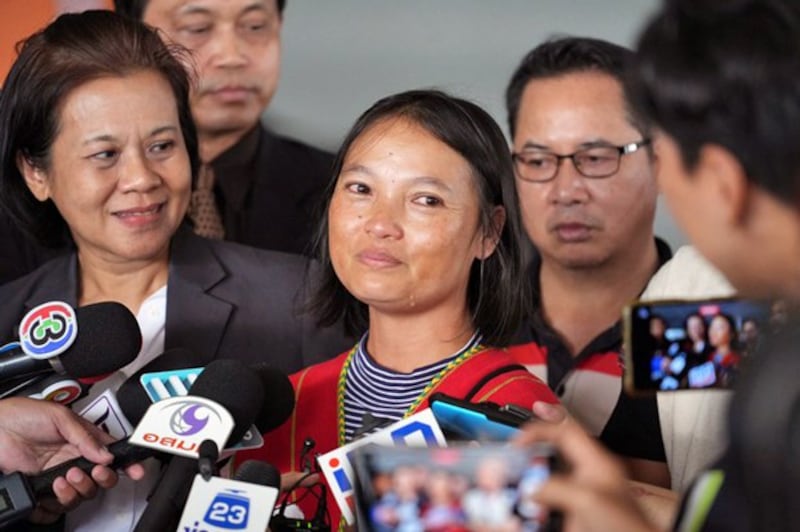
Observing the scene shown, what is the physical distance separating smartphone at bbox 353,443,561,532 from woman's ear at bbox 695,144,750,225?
283 millimetres

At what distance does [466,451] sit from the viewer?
134cm

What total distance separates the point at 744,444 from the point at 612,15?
2805 mm

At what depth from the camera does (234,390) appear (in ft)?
6.07

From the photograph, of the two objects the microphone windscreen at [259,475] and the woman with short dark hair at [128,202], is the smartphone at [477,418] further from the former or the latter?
the woman with short dark hair at [128,202]

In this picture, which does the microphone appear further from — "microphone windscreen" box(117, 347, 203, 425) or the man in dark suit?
the man in dark suit

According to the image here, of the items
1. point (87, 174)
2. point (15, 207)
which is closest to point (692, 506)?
point (87, 174)

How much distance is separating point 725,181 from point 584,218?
1.60 metres

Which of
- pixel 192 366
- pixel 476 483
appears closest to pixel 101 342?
pixel 192 366

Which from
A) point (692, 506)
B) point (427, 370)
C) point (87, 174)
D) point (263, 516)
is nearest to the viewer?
point (692, 506)

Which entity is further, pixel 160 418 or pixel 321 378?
pixel 321 378

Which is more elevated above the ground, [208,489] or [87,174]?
[87,174]

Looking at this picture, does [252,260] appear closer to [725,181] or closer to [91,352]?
[91,352]

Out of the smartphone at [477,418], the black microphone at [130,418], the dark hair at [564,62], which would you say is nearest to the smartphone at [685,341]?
the smartphone at [477,418]

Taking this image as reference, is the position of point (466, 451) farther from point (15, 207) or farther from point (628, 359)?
point (15, 207)
